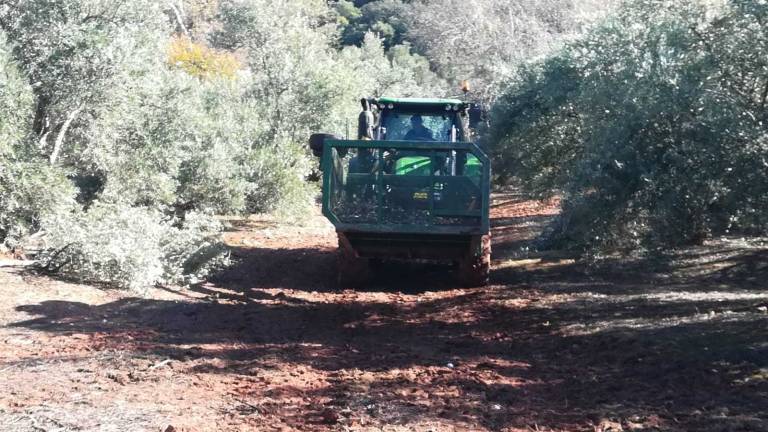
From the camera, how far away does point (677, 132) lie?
7.26 m

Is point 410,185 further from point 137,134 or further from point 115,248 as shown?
point 137,134

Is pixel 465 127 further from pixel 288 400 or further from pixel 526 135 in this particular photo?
pixel 288 400

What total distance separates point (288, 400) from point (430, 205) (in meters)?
4.59

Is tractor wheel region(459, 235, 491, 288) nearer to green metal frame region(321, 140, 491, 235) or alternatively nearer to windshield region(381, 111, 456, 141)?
green metal frame region(321, 140, 491, 235)

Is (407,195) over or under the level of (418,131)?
under

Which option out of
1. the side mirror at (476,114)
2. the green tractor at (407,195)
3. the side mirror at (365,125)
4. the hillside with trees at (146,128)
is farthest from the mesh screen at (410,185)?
the hillside with trees at (146,128)

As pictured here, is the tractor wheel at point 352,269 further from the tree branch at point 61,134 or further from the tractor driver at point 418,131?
the tree branch at point 61,134

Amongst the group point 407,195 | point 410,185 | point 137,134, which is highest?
point 137,134

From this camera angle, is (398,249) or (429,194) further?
(398,249)

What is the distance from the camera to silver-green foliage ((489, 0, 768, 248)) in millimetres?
6598

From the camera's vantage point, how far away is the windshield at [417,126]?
11891mm

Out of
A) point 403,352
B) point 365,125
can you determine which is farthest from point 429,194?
point 403,352

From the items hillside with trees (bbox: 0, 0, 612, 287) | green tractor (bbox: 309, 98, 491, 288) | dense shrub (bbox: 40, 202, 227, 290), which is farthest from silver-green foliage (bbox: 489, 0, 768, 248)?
dense shrub (bbox: 40, 202, 227, 290)

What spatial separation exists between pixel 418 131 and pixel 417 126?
0.34 ft
